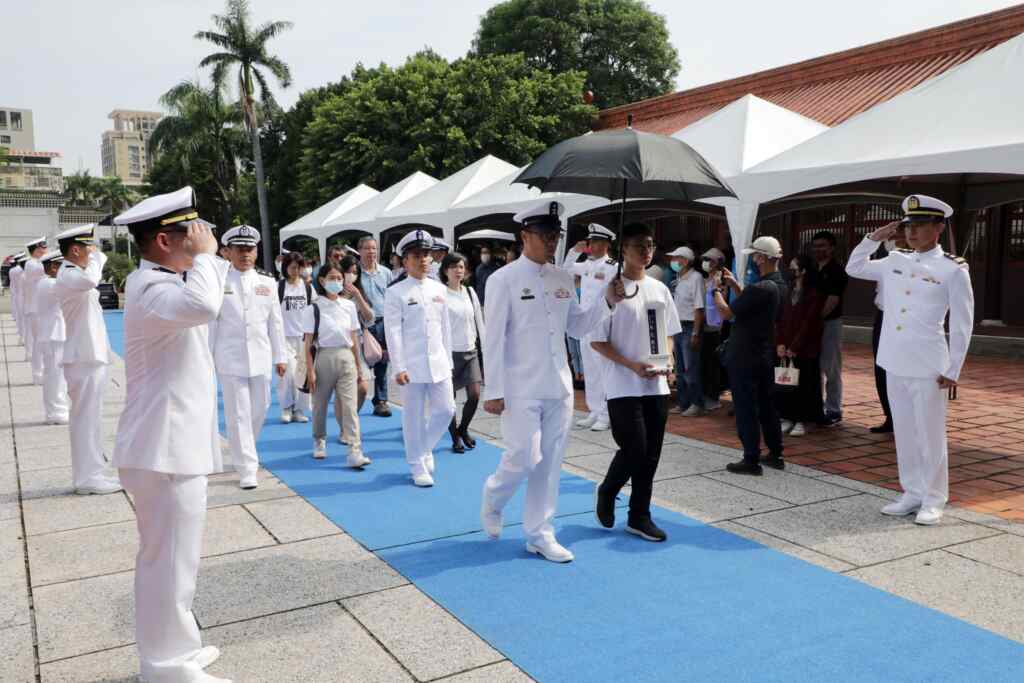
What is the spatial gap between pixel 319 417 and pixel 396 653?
3.79 metres

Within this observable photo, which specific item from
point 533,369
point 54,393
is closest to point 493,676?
point 533,369

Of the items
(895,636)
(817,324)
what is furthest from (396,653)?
(817,324)

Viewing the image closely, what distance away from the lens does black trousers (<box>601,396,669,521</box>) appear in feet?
15.4

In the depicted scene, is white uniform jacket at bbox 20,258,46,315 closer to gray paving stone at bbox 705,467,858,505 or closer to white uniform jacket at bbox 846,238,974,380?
gray paving stone at bbox 705,467,858,505

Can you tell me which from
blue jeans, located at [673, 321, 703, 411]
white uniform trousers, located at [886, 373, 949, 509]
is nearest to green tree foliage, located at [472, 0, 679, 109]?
blue jeans, located at [673, 321, 703, 411]

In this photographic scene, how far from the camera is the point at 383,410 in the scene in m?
9.08

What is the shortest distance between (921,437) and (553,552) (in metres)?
2.44

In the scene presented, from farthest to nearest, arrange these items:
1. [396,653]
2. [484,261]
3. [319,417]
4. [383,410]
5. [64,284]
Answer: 1. [484,261]
2. [383,410]
3. [319,417]
4. [64,284]
5. [396,653]

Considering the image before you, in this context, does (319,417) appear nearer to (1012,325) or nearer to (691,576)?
(691,576)

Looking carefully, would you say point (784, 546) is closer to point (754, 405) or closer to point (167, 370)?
point (754, 405)

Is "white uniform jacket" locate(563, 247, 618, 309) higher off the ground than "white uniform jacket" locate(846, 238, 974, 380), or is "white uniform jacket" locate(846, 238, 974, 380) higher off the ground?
"white uniform jacket" locate(563, 247, 618, 309)

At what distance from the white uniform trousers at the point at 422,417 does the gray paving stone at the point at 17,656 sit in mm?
2834

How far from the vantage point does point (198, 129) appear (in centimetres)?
4112

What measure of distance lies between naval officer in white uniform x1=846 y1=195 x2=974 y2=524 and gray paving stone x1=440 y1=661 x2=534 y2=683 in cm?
303
